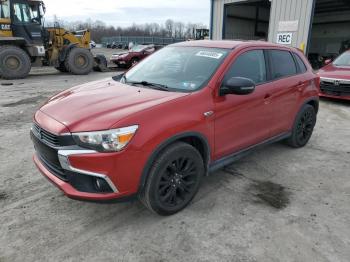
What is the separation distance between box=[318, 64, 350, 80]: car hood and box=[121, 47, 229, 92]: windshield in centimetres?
607

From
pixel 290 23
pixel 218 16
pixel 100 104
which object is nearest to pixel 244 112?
pixel 100 104

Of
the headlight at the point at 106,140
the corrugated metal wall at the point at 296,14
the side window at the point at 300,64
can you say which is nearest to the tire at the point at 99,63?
the corrugated metal wall at the point at 296,14

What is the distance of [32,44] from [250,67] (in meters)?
12.3

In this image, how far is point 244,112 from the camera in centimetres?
372

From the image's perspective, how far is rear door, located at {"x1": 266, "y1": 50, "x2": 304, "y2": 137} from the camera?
423cm

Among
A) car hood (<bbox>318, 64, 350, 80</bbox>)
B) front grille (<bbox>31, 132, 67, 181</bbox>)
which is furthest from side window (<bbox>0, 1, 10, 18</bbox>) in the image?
front grille (<bbox>31, 132, 67, 181</bbox>)

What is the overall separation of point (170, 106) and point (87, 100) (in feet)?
2.83

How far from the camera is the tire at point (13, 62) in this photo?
41.6 ft

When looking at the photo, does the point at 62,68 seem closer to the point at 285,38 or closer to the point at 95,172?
the point at 285,38

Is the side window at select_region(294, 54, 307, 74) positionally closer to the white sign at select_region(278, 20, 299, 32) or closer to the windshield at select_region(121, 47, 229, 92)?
the windshield at select_region(121, 47, 229, 92)

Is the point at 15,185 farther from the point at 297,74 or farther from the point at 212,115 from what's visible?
→ the point at 297,74

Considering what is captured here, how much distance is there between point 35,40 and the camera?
13688mm

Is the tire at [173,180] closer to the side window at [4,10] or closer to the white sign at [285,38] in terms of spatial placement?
the white sign at [285,38]

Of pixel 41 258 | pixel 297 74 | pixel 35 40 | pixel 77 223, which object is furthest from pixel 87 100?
pixel 35 40
